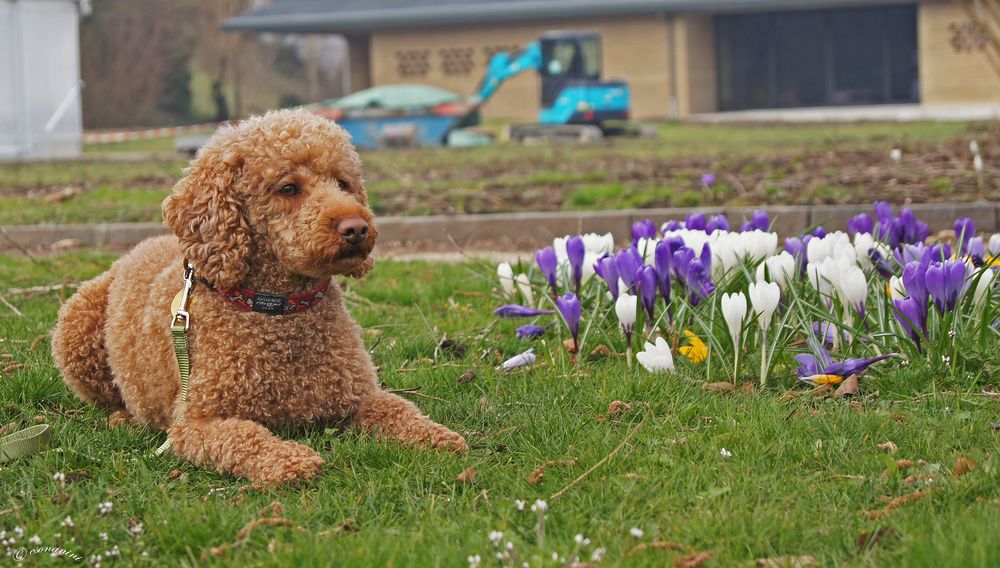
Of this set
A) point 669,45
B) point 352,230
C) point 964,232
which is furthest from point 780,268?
point 669,45

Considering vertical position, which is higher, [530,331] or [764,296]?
[764,296]

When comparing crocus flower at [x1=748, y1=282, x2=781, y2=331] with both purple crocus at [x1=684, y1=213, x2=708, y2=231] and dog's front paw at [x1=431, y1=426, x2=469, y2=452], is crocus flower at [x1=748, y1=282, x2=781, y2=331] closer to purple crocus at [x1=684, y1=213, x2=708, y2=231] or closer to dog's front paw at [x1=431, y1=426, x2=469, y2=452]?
dog's front paw at [x1=431, y1=426, x2=469, y2=452]

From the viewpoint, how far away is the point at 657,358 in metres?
4.35

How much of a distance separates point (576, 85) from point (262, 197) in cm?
2396

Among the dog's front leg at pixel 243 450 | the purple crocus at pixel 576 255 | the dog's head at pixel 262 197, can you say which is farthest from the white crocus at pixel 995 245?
the dog's front leg at pixel 243 450

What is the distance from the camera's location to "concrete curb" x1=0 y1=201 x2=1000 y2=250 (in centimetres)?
871

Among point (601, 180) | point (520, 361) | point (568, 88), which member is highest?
point (568, 88)

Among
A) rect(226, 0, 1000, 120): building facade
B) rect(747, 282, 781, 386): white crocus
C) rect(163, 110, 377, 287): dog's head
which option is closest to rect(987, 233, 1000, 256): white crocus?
rect(747, 282, 781, 386): white crocus

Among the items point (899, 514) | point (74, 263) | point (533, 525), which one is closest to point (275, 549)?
point (533, 525)

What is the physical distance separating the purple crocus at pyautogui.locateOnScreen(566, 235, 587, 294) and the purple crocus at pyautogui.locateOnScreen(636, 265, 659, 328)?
0.47 m

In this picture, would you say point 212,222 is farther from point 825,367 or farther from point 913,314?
point 913,314

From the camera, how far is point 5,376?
461 cm

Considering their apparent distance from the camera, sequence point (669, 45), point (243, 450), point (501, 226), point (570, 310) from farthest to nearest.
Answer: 1. point (669, 45)
2. point (501, 226)
3. point (570, 310)
4. point (243, 450)

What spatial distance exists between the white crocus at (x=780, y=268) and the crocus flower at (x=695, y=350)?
0.33 metres
